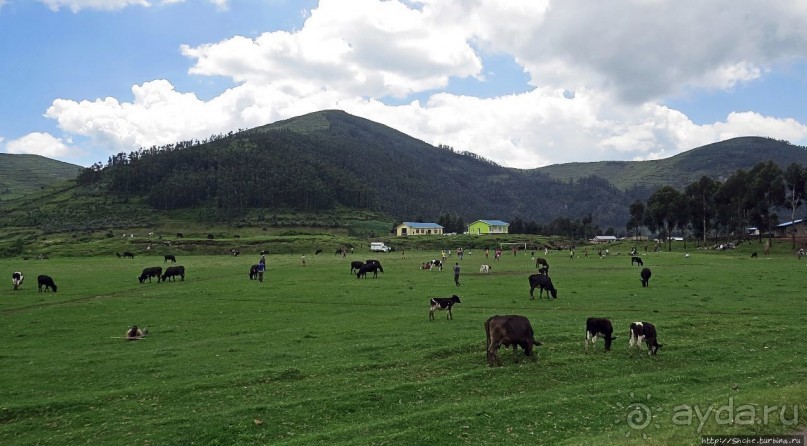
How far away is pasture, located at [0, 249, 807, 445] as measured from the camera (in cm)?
1283

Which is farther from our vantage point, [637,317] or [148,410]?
[637,317]

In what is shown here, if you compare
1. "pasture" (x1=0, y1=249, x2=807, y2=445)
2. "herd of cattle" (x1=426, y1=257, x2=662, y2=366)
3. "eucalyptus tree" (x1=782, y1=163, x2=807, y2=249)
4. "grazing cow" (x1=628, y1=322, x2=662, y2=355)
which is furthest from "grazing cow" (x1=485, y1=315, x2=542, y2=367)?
"eucalyptus tree" (x1=782, y1=163, x2=807, y2=249)

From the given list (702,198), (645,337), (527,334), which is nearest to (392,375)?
(527,334)

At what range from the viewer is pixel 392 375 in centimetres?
1752

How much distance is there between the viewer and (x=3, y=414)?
589 inches

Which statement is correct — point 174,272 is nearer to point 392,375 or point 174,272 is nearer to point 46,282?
point 46,282

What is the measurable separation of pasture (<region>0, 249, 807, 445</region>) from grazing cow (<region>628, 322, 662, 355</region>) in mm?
429

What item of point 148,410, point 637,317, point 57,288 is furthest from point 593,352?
point 57,288

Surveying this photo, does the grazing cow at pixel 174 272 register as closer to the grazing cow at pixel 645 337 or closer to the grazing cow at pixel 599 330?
the grazing cow at pixel 599 330

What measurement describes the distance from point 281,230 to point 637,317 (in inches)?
6396

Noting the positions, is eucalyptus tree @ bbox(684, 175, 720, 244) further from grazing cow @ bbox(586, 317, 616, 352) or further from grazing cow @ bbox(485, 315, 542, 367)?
grazing cow @ bbox(485, 315, 542, 367)

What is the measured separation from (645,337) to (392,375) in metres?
10.2

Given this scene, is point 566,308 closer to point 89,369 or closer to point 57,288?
point 89,369

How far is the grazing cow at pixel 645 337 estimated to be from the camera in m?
19.7
